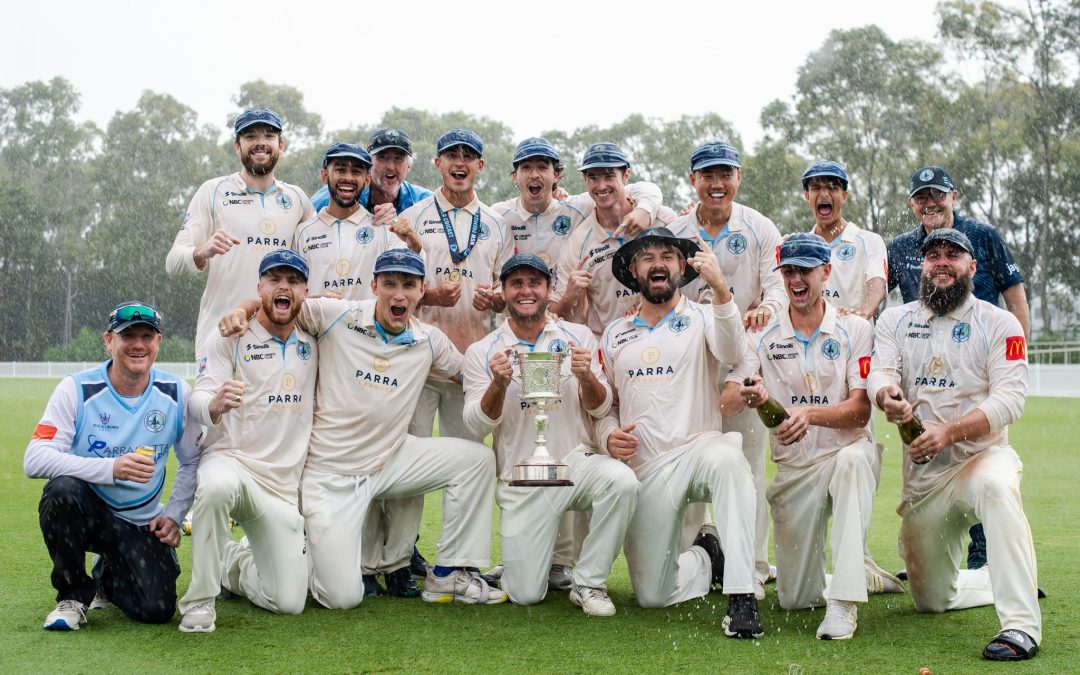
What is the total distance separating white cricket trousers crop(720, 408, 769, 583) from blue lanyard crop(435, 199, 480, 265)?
2.03 m

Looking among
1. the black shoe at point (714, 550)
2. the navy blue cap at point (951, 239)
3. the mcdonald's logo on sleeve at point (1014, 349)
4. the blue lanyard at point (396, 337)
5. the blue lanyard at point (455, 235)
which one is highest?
the blue lanyard at point (455, 235)

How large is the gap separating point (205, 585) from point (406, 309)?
1983mm

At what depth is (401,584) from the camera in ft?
23.9

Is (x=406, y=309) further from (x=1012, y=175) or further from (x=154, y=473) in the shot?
(x=1012, y=175)

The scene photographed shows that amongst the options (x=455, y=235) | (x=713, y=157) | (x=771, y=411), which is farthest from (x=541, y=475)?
(x=713, y=157)

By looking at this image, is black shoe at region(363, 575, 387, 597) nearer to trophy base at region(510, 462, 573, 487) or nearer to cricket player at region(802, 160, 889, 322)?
trophy base at region(510, 462, 573, 487)

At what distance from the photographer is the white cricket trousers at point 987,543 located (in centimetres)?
565

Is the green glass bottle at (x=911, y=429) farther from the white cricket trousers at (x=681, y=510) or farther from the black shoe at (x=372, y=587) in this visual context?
the black shoe at (x=372, y=587)

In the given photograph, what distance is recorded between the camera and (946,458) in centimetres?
635

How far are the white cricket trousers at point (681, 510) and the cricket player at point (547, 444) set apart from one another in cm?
14

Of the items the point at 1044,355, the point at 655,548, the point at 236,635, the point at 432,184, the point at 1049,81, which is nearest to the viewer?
the point at 236,635

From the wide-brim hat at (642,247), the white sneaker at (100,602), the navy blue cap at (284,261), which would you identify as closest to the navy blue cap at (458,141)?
the wide-brim hat at (642,247)

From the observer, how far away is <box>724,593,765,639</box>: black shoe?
598 cm

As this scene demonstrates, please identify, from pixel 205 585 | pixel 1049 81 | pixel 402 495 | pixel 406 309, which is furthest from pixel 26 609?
pixel 1049 81
